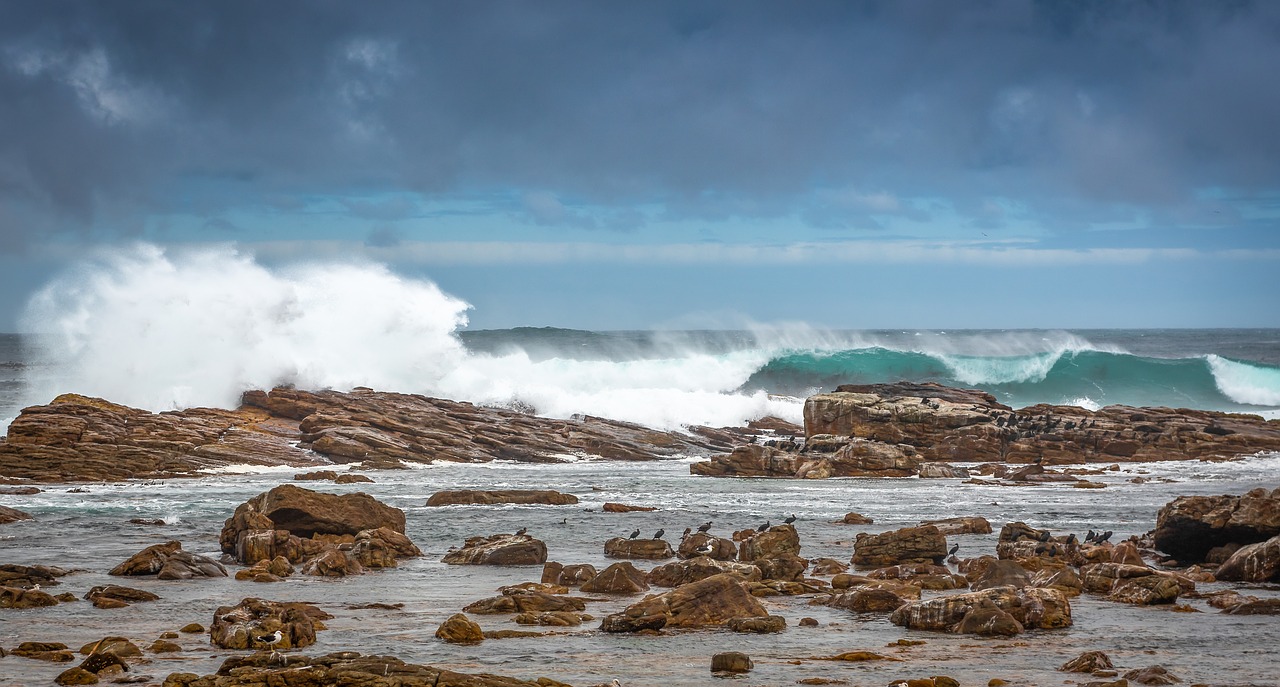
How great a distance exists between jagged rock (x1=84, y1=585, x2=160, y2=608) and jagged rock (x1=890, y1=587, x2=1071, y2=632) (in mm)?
9560

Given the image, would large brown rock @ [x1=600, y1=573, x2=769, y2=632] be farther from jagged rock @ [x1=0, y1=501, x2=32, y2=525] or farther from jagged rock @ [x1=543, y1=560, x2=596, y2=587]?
jagged rock @ [x1=0, y1=501, x2=32, y2=525]

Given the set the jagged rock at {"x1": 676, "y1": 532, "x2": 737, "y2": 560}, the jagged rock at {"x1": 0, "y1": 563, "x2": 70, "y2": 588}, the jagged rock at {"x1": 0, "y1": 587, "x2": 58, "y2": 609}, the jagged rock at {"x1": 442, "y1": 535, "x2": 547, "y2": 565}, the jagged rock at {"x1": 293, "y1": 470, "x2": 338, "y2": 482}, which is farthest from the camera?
the jagged rock at {"x1": 293, "y1": 470, "x2": 338, "y2": 482}

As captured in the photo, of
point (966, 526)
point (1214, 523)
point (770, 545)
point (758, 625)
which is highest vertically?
point (1214, 523)

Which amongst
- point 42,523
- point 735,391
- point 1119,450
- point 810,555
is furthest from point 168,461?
point 735,391

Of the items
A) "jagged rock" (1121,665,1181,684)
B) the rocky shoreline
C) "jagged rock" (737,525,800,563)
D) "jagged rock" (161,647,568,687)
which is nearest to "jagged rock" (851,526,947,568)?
the rocky shoreline

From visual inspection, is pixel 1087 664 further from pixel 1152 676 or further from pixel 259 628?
pixel 259 628

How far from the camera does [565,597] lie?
608 inches

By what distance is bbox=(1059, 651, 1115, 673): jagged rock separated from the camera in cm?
1162

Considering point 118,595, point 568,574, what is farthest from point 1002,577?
point 118,595

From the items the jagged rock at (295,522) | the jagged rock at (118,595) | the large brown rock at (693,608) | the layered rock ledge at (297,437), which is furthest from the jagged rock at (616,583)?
the layered rock ledge at (297,437)

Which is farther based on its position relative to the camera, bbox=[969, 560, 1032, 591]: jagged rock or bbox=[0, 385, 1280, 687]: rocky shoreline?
bbox=[969, 560, 1032, 591]: jagged rock

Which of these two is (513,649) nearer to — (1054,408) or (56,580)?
(56,580)

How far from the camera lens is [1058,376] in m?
80.9

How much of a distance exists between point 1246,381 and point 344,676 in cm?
8093
